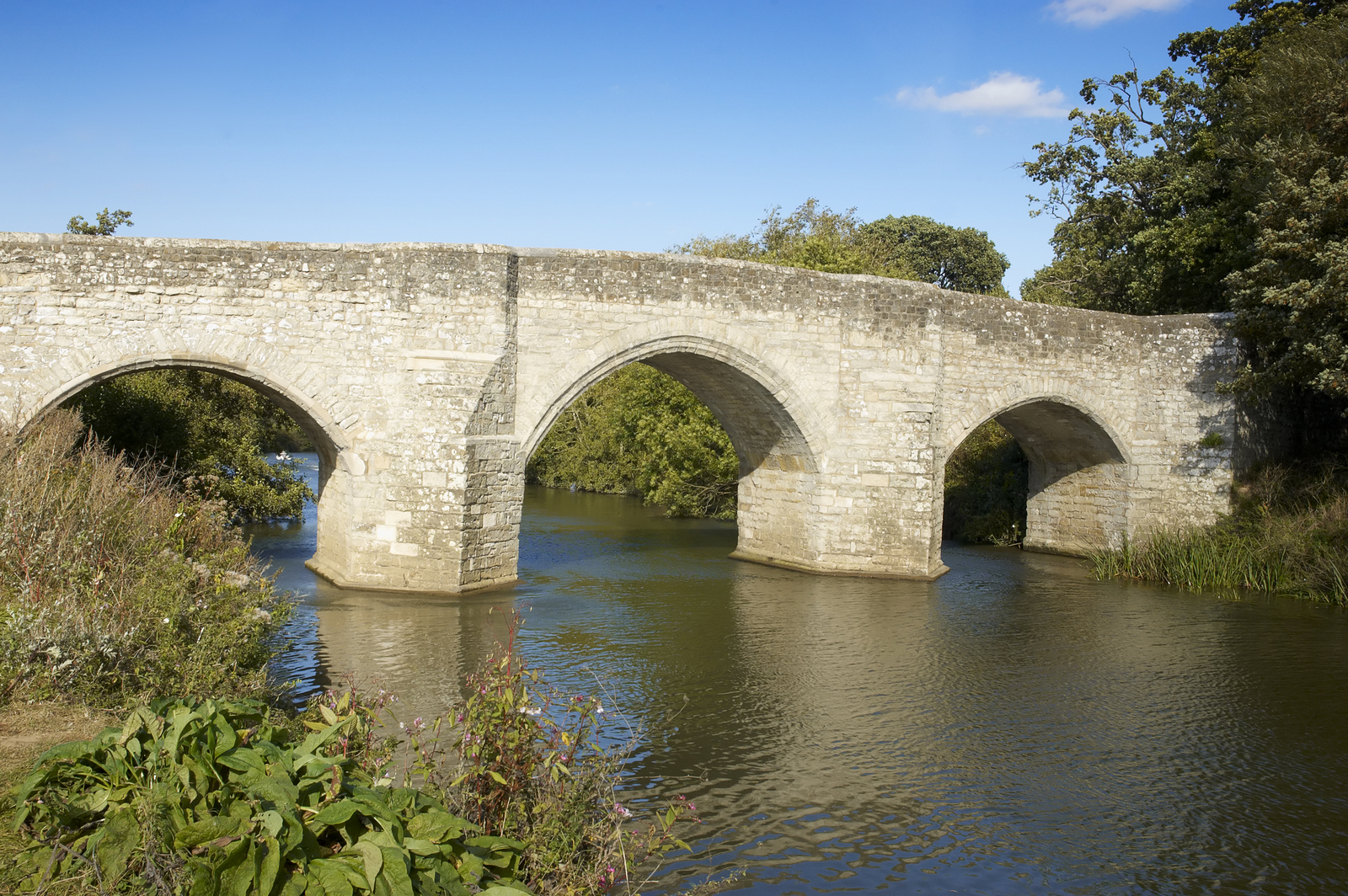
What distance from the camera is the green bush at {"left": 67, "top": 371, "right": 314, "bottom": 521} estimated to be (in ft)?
42.5

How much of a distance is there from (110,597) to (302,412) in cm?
545

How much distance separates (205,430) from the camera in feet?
47.3

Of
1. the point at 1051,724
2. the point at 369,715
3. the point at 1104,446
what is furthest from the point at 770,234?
the point at 369,715

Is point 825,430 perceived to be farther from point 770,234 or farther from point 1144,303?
point 770,234

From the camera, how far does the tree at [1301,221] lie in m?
10.9

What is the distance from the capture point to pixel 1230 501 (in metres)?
14.1

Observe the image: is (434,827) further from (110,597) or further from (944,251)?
(944,251)

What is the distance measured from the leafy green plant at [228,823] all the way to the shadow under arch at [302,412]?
666cm

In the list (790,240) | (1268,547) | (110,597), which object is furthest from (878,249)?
(110,597)

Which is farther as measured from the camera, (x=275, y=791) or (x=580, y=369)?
(x=580, y=369)

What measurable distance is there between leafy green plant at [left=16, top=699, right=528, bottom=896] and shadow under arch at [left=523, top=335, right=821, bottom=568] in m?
7.64

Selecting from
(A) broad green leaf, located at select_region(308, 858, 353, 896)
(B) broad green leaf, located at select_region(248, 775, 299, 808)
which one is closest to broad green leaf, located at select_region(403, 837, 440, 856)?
(A) broad green leaf, located at select_region(308, 858, 353, 896)

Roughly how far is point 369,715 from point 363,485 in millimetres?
6975

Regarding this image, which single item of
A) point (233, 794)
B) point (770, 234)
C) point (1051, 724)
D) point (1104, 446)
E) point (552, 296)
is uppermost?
point (770, 234)
